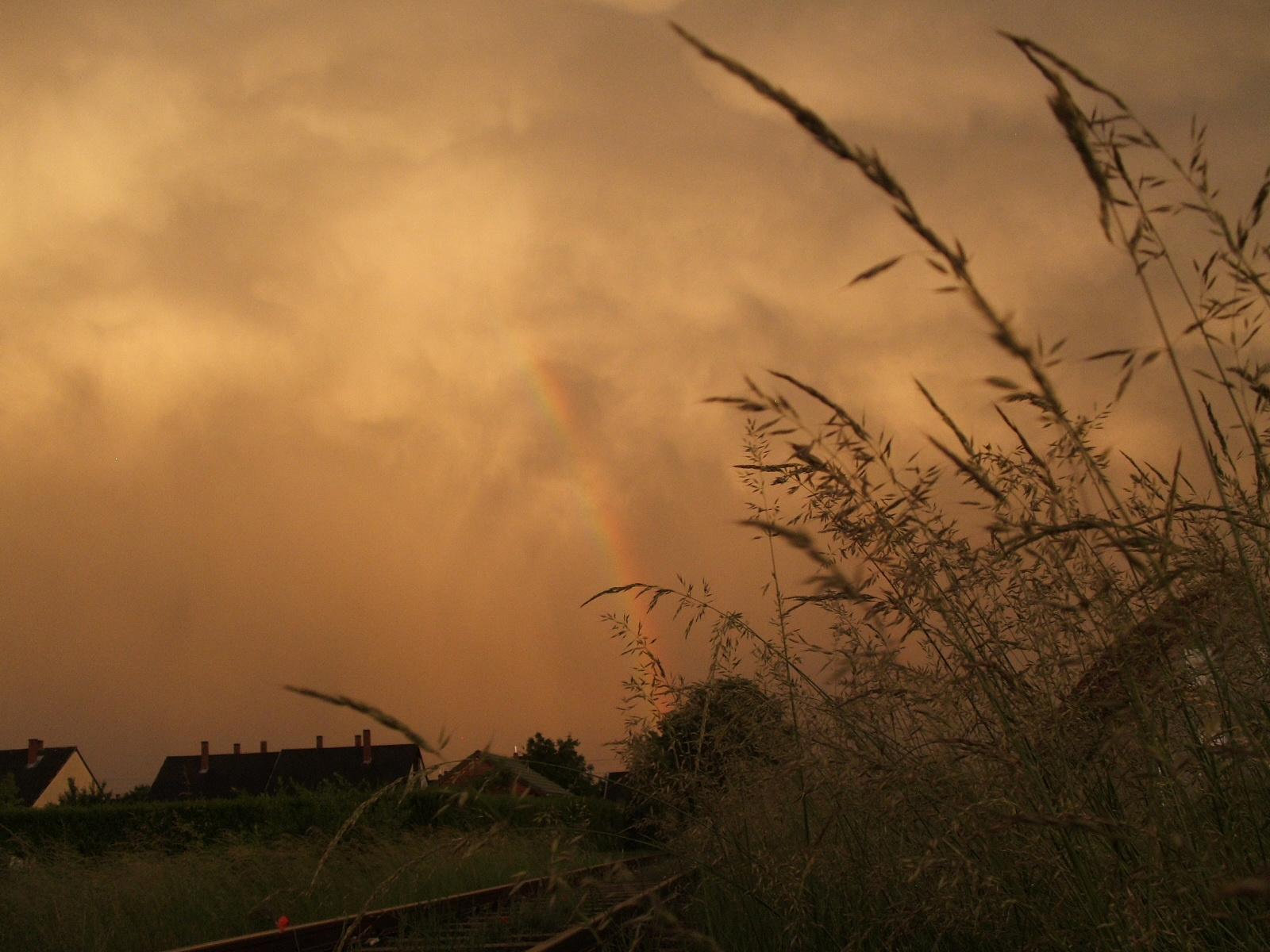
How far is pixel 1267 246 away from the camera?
2.11 meters

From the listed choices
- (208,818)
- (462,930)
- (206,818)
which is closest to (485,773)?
(462,930)

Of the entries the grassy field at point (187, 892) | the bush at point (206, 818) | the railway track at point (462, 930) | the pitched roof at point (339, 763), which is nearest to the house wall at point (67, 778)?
the pitched roof at point (339, 763)

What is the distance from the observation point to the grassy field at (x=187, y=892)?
253 inches

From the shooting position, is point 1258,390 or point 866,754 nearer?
point 1258,390

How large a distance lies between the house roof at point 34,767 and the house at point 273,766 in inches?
241

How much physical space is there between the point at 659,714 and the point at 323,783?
642 inches

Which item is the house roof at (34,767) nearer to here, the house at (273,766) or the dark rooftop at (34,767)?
the dark rooftop at (34,767)

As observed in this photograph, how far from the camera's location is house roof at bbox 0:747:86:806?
61.8 m

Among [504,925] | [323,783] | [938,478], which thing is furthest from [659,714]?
[323,783]

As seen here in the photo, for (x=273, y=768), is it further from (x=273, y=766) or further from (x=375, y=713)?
(x=375, y=713)

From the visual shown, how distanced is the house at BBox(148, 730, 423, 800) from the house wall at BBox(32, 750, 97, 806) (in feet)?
14.4

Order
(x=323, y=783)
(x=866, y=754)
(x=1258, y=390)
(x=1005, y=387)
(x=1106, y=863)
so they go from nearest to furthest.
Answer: (x=1005, y=387) → (x=1258, y=390) → (x=1106, y=863) → (x=866, y=754) → (x=323, y=783)

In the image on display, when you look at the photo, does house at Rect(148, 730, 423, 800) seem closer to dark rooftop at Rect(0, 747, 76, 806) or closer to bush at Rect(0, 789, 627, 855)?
dark rooftop at Rect(0, 747, 76, 806)

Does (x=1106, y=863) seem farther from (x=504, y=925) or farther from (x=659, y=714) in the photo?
(x=504, y=925)
